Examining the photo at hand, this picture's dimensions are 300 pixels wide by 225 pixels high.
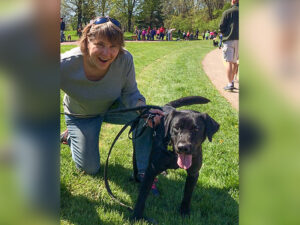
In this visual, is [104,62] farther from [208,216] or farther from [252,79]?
[252,79]

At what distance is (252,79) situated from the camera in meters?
0.65

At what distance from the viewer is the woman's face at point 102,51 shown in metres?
2.76

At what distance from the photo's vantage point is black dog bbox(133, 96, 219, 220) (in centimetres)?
232

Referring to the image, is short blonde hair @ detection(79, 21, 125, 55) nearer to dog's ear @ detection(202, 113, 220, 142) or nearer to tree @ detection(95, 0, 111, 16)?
tree @ detection(95, 0, 111, 16)

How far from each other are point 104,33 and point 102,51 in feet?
0.57

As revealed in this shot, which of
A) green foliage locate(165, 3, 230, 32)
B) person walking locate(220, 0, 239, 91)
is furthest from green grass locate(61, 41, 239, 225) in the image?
green foliage locate(165, 3, 230, 32)

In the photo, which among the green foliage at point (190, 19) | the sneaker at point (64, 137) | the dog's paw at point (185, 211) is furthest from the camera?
the green foliage at point (190, 19)

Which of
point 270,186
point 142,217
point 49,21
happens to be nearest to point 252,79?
point 270,186

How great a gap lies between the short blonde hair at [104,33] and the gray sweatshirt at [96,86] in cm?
21

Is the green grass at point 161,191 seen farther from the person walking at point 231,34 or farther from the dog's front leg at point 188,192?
the person walking at point 231,34

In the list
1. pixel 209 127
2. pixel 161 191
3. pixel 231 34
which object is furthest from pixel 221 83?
pixel 209 127

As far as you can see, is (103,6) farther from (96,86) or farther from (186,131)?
(186,131)

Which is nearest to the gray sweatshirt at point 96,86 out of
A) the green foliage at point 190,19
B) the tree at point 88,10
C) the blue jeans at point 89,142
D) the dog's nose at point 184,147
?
the blue jeans at point 89,142

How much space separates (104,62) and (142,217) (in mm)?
1536
